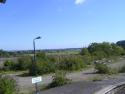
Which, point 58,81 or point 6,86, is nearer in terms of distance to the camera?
point 6,86

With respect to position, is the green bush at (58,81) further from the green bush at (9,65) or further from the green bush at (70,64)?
the green bush at (9,65)

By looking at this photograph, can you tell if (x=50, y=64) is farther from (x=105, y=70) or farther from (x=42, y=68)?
(x=105, y=70)

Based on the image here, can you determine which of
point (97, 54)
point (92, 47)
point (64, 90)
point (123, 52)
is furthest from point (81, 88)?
point (123, 52)

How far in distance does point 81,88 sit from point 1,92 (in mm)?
8439

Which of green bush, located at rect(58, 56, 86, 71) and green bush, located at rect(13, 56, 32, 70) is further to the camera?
green bush, located at rect(13, 56, 32, 70)

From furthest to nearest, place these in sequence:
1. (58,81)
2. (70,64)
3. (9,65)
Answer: (9,65) → (70,64) → (58,81)

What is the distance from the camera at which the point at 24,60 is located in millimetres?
71000

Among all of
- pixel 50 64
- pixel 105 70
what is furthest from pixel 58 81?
pixel 50 64

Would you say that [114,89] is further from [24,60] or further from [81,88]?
[24,60]

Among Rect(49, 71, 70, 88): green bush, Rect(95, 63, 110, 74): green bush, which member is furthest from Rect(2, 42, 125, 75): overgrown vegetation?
Rect(49, 71, 70, 88): green bush

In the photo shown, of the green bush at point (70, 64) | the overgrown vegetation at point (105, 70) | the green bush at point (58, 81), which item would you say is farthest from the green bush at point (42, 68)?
the green bush at point (58, 81)

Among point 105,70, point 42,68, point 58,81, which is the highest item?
point 42,68

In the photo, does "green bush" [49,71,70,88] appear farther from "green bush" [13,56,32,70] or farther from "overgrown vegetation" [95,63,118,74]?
"green bush" [13,56,32,70]

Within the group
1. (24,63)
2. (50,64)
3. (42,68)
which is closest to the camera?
(42,68)
